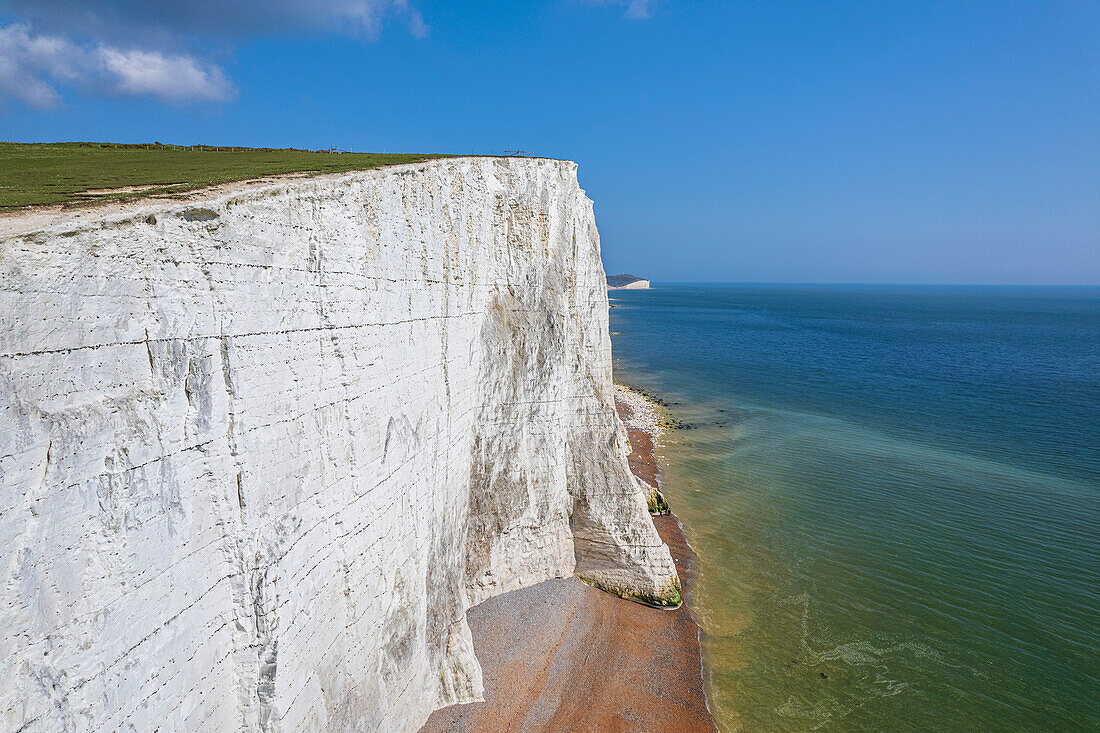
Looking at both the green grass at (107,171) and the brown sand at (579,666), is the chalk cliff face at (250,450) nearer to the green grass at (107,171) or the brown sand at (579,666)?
the brown sand at (579,666)

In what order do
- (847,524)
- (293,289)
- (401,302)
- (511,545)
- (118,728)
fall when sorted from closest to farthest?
(118,728)
(293,289)
(401,302)
(511,545)
(847,524)

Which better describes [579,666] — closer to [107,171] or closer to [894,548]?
[894,548]

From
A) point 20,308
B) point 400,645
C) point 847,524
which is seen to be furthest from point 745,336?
point 20,308

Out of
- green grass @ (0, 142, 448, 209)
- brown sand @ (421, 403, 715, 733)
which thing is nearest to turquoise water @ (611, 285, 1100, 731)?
brown sand @ (421, 403, 715, 733)

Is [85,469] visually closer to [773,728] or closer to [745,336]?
[773,728]

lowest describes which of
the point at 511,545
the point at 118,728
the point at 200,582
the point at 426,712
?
the point at 426,712

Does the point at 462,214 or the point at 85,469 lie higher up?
the point at 462,214

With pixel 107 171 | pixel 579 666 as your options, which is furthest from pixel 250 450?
pixel 579 666
